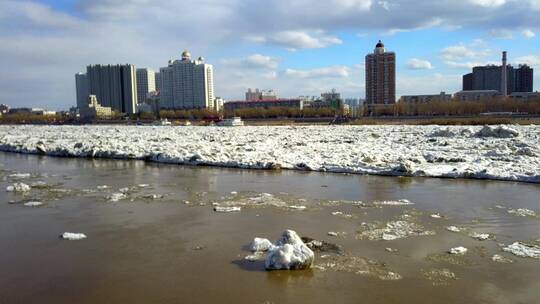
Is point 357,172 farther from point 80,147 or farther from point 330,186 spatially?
→ point 80,147

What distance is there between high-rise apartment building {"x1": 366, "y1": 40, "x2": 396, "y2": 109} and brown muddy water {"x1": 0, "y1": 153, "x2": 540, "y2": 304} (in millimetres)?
165128

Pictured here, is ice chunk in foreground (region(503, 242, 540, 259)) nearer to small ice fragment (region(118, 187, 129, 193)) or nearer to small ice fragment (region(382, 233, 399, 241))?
small ice fragment (region(382, 233, 399, 241))

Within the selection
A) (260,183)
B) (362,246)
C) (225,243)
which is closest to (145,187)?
(260,183)

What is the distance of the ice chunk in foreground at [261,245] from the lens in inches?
289

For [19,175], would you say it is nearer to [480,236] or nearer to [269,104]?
[480,236]

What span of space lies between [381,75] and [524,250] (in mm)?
175655

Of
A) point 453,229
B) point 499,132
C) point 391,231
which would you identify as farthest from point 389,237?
point 499,132

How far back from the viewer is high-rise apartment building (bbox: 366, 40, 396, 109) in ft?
575

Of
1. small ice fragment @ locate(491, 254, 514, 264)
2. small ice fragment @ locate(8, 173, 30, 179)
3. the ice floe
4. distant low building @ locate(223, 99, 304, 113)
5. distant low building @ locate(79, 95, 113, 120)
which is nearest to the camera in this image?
small ice fragment @ locate(491, 254, 514, 264)

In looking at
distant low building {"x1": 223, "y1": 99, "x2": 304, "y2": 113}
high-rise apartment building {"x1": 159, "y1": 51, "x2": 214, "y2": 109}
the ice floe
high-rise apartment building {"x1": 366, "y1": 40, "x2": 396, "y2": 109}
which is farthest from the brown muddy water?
high-rise apartment building {"x1": 159, "y1": 51, "x2": 214, "y2": 109}

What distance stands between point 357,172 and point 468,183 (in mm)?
3828

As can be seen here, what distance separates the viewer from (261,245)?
7.39m

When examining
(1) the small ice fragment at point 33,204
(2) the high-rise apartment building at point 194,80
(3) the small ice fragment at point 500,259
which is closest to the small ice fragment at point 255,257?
(3) the small ice fragment at point 500,259

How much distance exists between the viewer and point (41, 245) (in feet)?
25.3
